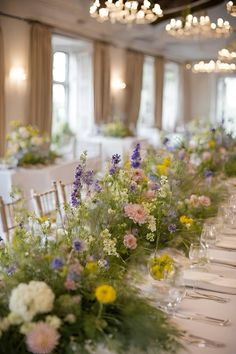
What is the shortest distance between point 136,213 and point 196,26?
16.4ft

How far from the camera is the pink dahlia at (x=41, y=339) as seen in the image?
4.30ft

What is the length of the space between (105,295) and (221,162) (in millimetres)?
4115

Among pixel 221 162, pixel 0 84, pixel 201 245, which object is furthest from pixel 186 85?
pixel 201 245

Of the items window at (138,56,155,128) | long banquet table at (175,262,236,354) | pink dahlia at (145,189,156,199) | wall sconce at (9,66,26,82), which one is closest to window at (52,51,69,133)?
wall sconce at (9,66,26,82)

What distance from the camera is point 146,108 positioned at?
14398mm

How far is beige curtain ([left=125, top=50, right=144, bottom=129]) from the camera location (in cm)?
1202

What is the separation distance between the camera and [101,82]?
1087 centimetres

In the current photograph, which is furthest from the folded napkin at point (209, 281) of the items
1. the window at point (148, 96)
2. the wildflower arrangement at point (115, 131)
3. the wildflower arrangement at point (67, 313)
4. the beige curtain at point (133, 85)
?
the window at point (148, 96)

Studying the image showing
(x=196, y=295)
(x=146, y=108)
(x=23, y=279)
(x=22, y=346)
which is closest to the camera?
(x=22, y=346)

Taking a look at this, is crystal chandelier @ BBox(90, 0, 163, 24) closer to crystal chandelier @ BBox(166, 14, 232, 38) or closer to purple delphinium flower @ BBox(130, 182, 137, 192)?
crystal chandelier @ BBox(166, 14, 232, 38)

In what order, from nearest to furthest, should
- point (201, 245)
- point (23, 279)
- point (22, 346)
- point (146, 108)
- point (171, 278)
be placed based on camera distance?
point (22, 346) → point (23, 279) → point (171, 278) → point (201, 245) → point (146, 108)

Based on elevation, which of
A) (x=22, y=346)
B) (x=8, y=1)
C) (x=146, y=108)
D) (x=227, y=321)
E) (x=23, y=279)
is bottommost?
(x=227, y=321)

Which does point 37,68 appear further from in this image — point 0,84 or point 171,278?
point 171,278

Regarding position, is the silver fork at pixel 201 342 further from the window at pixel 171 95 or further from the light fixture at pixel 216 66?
the window at pixel 171 95
